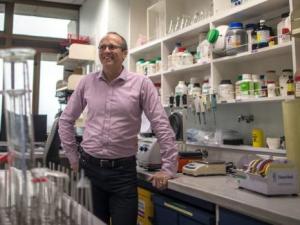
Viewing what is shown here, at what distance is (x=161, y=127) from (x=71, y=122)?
0.52 meters

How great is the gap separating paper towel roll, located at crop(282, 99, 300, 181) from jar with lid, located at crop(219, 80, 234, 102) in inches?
25.1

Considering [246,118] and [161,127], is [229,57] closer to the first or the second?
[246,118]

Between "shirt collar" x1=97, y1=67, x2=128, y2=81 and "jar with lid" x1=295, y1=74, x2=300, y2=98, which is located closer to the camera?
"jar with lid" x1=295, y1=74, x2=300, y2=98

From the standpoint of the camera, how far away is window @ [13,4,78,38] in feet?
15.7

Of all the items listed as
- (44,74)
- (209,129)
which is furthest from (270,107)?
(44,74)

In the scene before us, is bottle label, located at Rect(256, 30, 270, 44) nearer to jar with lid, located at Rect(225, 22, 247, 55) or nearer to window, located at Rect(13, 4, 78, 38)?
jar with lid, located at Rect(225, 22, 247, 55)

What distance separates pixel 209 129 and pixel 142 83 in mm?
1126

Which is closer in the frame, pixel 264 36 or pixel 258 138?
pixel 264 36

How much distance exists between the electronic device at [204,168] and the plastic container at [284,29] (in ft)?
2.68

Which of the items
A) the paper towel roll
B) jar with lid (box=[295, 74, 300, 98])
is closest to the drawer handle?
the paper towel roll

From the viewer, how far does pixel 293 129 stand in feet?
5.49

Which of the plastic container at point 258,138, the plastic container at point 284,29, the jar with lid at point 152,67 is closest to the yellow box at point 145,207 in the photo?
the plastic container at point 258,138

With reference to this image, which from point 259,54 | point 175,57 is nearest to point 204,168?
point 259,54

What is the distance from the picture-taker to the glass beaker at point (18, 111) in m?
0.45
